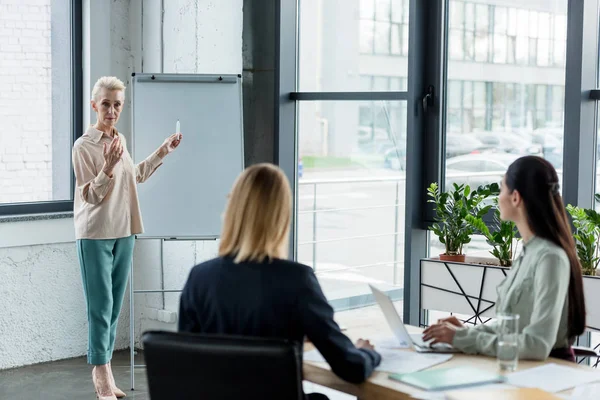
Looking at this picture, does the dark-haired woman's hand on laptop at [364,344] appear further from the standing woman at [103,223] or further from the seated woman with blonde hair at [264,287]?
the standing woman at [103,223]

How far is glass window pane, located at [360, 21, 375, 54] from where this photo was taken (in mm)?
4441

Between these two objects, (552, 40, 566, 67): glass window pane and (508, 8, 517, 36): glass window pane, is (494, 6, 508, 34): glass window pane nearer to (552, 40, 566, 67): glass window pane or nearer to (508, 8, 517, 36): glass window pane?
(508, 8, 517, 36): glass window pane

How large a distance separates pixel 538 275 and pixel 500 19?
2.08 meters

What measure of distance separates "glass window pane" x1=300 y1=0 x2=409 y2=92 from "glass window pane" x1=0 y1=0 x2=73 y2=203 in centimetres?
146

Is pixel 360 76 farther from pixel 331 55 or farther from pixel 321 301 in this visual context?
pixel 321 301

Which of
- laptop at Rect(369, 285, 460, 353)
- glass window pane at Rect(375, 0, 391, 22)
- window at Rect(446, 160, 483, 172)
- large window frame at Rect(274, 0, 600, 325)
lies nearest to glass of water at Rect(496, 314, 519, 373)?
laptop at Rect(369, 285, 460, 353)

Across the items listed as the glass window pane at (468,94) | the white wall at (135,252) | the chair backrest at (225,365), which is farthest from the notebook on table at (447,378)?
the white wall at (135,252)

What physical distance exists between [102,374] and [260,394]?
2566 mm

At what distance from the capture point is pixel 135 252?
16.9 feet

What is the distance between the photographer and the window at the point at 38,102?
187 inches

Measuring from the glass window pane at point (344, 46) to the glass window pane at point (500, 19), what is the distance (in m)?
0.48

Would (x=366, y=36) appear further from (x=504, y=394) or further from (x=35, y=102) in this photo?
(x=504, y=394)

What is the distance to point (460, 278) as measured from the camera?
12.1ft

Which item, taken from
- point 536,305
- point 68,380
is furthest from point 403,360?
point 68,380
